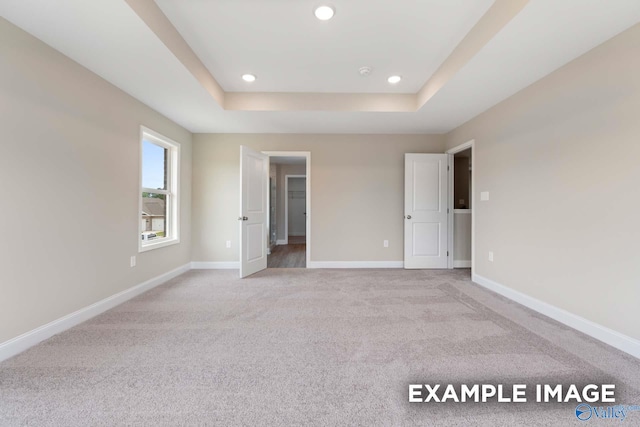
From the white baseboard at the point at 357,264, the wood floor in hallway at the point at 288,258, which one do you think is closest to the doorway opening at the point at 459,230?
the white baseboard at the point at 357,264

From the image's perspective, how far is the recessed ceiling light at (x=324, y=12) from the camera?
1841 millimetres

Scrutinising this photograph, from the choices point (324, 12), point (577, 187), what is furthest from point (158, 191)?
point (577, 187)

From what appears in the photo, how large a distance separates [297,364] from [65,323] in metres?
2.01

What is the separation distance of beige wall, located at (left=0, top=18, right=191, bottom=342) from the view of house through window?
322 mm

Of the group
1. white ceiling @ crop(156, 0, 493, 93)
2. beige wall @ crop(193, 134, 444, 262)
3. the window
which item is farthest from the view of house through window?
white ceiling @ crop(156, 0, 493, 93)

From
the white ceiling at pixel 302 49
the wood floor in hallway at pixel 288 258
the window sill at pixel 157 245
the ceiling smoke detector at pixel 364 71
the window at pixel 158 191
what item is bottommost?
the wood floor in hallway at pixel 288 258

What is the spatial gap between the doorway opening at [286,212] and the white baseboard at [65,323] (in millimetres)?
2030

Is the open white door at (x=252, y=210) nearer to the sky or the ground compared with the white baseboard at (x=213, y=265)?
nearer to the sky

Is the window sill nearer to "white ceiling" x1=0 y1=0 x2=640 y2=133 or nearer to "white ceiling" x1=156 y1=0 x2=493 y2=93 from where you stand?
"white ceiling" x1=0 y1=0 x2=640 y2=133

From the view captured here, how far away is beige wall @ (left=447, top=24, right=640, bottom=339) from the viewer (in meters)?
1.77

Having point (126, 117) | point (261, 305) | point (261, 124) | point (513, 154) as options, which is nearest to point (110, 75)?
point (126, 117)

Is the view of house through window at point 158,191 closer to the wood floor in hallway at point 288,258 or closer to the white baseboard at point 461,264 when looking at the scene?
the wood floor in hallway at point 288,258

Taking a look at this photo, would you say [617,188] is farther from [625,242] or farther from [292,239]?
[292,239]

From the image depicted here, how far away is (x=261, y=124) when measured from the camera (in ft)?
12.4
